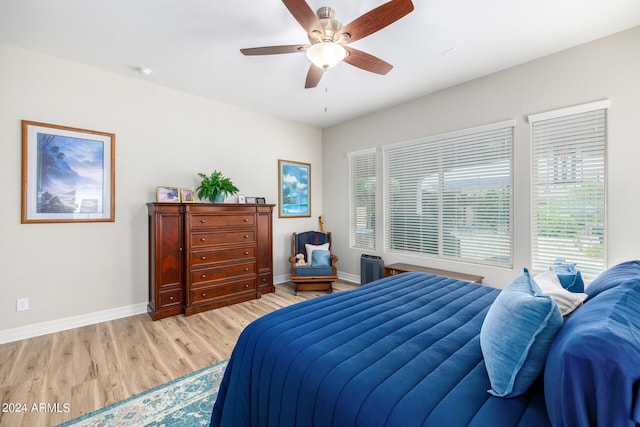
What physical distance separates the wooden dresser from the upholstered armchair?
0.63m

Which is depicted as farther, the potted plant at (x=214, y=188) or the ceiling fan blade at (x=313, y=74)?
the potted plant at (x=214, y=188)

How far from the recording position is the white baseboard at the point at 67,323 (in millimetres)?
2756

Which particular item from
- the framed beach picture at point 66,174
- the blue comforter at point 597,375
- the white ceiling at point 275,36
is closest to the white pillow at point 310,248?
the white ceiling at point 275,36

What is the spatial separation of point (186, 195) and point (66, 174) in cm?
122

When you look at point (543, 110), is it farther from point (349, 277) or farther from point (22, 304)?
point (22, 304)

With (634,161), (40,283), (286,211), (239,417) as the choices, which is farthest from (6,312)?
(634,161)

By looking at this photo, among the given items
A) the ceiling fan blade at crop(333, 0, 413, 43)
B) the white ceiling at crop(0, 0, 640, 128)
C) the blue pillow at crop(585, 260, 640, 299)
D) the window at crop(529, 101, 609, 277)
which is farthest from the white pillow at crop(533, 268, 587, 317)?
the white ceiling at crop(0, 0, 640, 128)

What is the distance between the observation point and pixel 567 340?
790 mm

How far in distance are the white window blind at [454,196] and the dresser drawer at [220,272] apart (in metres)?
2.26

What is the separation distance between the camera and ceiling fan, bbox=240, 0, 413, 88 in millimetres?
1771

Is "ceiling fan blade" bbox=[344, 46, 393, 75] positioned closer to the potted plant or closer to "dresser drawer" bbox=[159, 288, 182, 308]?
the potted plant

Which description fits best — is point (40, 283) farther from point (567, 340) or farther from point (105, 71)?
point (567, 340)

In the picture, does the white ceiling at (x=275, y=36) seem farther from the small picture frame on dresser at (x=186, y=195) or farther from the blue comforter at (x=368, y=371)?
the blue comforter at (x=368, y=371)

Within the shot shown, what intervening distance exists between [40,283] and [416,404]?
3.86m
